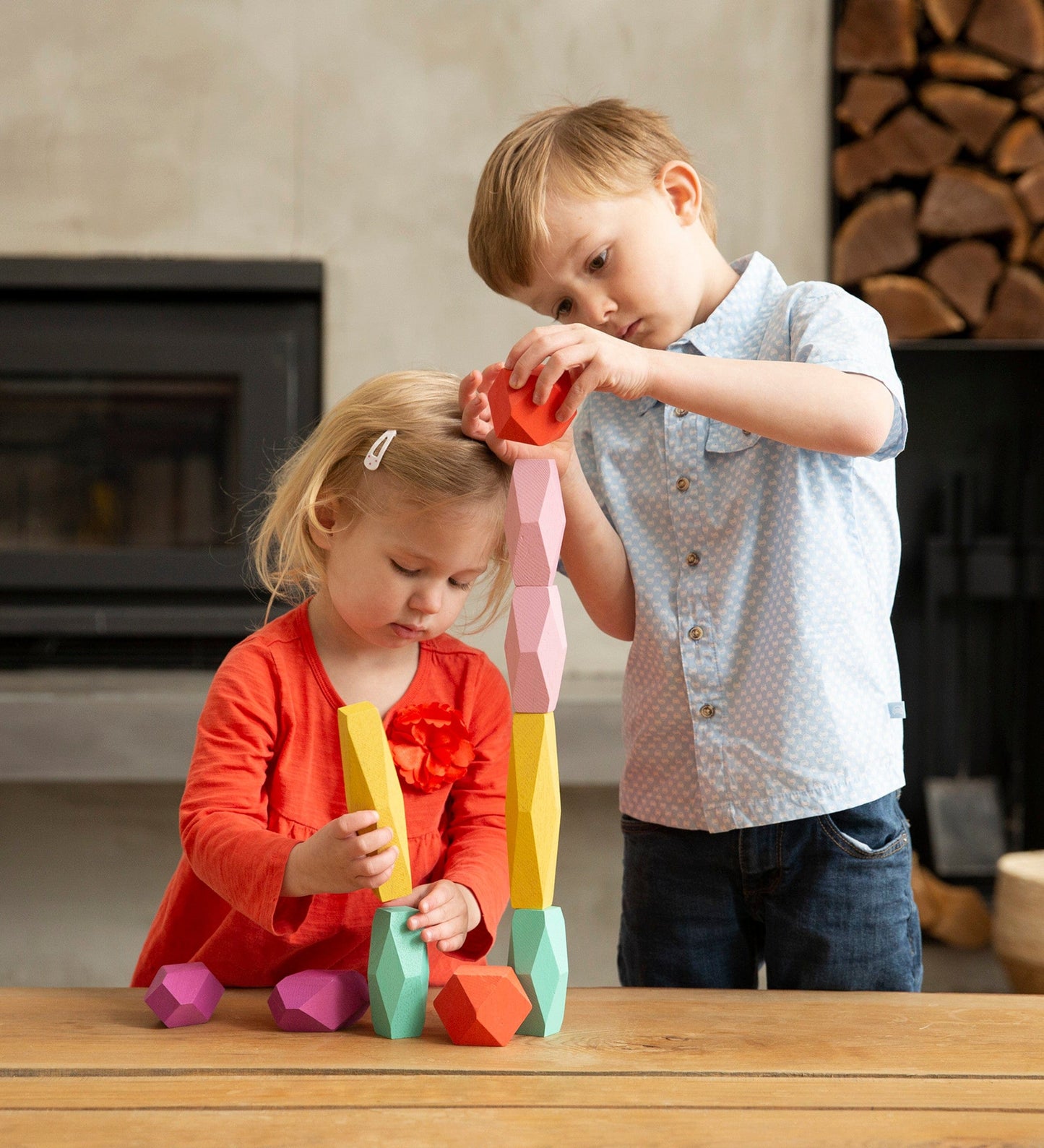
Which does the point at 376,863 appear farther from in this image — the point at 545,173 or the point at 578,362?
the point at 545,173

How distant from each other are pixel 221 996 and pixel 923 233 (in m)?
1.85

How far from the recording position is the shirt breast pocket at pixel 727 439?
98cm

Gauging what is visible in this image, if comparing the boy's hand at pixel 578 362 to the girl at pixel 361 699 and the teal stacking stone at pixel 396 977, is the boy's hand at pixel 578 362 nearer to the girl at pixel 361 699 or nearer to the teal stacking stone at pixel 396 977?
the girl at pixel 361 699

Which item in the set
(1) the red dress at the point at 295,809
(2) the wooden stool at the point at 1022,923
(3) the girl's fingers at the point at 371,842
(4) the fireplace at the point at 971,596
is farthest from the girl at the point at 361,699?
(4) the fireplace at the point at 971,596

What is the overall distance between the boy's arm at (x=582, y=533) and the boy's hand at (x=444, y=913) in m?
0.31

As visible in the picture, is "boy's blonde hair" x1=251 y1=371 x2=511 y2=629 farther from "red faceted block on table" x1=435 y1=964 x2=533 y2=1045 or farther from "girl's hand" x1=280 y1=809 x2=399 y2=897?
"red faceted block on table" x1=435 y1=964 x2=533 y2=1045

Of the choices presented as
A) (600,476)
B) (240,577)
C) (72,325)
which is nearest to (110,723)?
(240,577)

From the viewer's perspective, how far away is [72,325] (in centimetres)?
213

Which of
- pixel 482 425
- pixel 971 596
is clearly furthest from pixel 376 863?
pixel 971 596

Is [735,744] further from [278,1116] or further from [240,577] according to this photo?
[240,577]

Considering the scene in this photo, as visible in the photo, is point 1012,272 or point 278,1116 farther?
point 1012,272

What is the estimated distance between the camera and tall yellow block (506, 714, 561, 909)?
0.74 meters


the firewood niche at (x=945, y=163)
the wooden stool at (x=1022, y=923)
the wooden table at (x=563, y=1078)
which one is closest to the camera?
the wooden table at (x=563, y=1078)

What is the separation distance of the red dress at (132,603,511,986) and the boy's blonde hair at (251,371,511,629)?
75 millimetres
